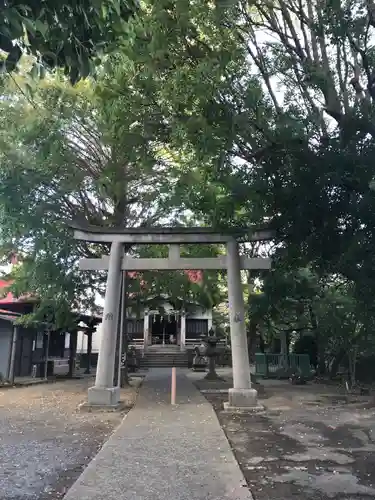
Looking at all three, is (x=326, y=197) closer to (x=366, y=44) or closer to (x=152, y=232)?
(x=366, y=44)

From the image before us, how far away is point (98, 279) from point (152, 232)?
580 centimetres

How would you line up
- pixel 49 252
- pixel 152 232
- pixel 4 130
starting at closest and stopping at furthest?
pixel 4 130, pixel 152 232, pixel 49 252

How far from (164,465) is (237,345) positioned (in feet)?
19.2

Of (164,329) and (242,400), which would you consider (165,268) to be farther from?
(164,329)

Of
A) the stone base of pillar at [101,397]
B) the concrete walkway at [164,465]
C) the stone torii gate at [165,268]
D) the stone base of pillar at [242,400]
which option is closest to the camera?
the concrete walkway at [164,465]

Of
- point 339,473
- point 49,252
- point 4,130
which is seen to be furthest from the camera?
point 49,252

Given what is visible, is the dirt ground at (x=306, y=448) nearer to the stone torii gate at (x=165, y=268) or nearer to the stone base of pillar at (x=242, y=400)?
the stone base of pillar at (x=242, y=400)

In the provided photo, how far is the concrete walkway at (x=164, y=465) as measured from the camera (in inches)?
181

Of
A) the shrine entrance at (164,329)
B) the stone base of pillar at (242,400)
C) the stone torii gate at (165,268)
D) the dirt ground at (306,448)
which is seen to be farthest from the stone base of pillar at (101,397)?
the shrine entrance at (164,329)

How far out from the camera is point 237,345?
37.1ft

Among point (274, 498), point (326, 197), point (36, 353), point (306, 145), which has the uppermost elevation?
point (306, 145)

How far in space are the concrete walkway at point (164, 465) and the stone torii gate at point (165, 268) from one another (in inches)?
68.2

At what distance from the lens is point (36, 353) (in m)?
20.7

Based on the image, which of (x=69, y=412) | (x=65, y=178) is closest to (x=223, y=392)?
(x=69, y=412)
